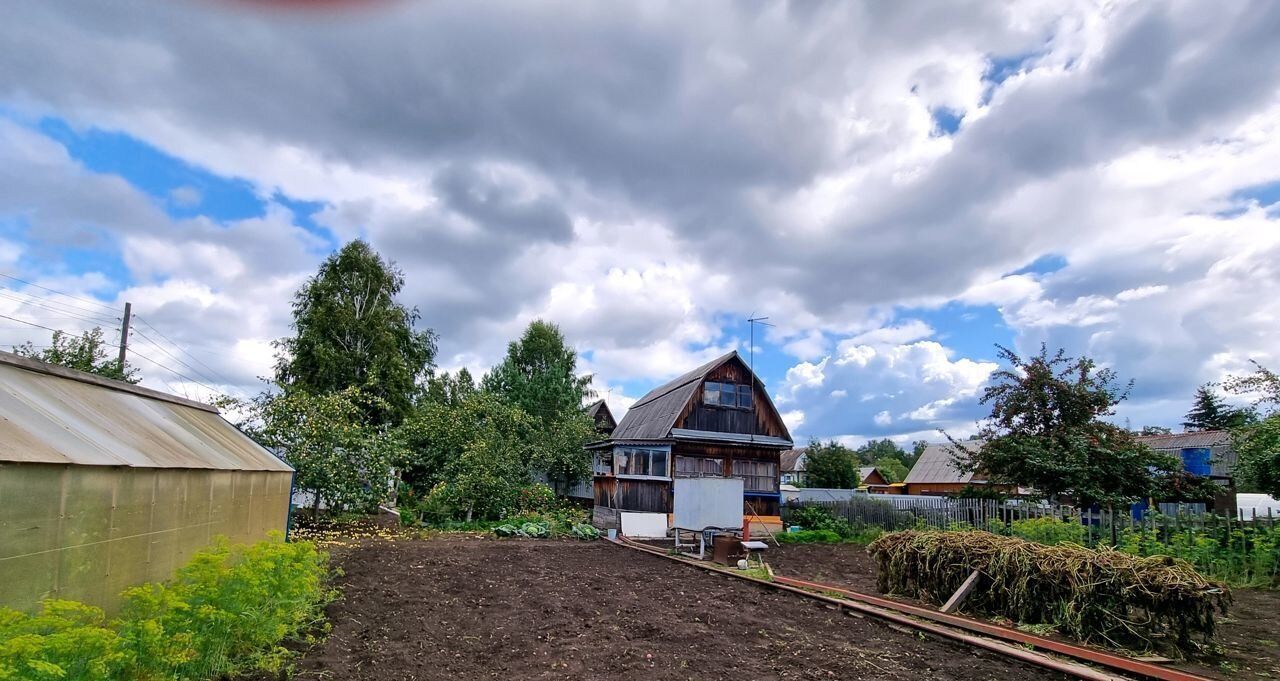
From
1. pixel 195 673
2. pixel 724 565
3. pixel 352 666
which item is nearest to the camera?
pixel 195 673

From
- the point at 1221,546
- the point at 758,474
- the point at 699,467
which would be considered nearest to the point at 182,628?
the point at 1221,546

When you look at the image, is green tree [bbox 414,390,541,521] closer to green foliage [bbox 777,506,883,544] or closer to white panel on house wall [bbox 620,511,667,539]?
white panel on house wall [bbox 620,511,667,539]

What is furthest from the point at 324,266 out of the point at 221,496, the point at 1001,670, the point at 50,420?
the point at 1001,670

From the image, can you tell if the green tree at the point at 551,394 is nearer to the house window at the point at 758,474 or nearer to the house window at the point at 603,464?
the house window at the point at 603,464

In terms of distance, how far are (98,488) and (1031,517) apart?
1836cm

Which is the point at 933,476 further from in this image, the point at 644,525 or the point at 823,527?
the point at 644,525

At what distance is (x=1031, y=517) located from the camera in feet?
52.6

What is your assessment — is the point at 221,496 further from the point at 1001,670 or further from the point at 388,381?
the point at 388,381

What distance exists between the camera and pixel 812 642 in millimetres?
7125

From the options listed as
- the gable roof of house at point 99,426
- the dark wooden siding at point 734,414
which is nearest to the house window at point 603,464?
the dark wooden siding at point 734,414

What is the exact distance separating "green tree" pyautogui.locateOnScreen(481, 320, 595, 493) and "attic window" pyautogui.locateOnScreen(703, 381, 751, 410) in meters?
6.78

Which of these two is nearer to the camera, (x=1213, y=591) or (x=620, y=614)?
(x=1213, y=591)

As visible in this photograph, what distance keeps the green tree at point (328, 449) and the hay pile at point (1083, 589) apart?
14.0 m

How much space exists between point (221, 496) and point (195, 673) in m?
3.84
